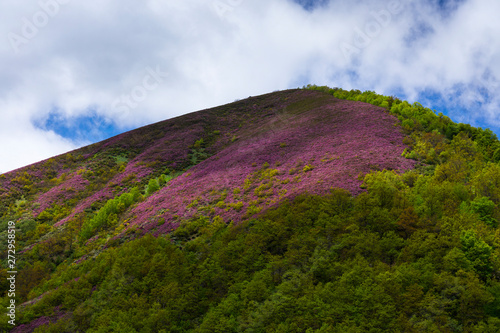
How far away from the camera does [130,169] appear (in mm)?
57531

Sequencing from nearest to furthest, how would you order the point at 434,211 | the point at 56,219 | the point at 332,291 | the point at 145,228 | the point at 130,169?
the point at 332,291
the point at 434,211
the point at 145,228
the point at 56,219
the point at 130,169

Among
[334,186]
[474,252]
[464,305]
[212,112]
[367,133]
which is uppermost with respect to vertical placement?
[212,112]

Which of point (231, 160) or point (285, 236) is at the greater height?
point (231, 160)

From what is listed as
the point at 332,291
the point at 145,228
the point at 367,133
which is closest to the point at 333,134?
the point at 367,133

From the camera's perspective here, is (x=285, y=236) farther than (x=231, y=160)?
No

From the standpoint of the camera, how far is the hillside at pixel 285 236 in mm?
18000

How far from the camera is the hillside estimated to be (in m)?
18.0

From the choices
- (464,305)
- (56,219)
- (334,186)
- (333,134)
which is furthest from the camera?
(333,134)

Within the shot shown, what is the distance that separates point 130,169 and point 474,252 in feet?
171

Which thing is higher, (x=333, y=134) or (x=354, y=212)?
(x=333, y=134)

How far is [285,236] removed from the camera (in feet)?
83.7

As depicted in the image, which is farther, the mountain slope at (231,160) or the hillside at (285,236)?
the mountain slope at (231,160)

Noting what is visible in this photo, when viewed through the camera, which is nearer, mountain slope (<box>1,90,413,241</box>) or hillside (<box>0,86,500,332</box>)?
hillside (<box>0,86,500,332</box>)

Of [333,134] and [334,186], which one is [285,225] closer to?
[334,186]
